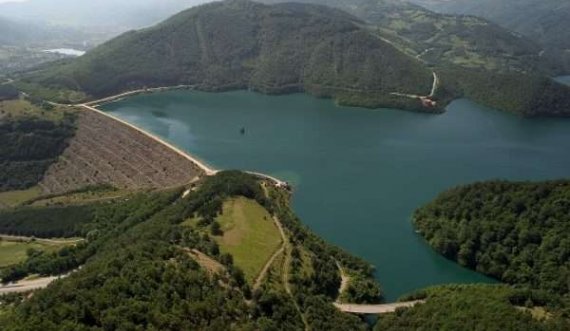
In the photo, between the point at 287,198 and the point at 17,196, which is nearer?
the point at 287,198

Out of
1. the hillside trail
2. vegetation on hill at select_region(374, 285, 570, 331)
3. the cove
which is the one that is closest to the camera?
vegetation on hill at select_region(374, 285, 570, 331)

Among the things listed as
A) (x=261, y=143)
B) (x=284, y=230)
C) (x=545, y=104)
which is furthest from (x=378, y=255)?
(x=545, y=104)

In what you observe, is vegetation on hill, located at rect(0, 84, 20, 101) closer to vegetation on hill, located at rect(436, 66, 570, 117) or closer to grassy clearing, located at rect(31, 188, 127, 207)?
grassy clearing, located at rect(31, 188, 127, 207)

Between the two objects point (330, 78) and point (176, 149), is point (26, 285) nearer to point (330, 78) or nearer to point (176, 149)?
point (176, 149)

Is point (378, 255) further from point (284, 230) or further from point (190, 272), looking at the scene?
point (190, 272)

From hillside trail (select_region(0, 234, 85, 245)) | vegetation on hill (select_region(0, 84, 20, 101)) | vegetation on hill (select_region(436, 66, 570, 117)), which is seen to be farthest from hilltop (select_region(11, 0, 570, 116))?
hillside trail (select_region(0, 234, 85, 245))

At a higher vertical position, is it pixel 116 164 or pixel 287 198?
pixel 287 198

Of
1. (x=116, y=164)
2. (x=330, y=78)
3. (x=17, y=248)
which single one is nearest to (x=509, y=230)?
(x=17, y=248)
